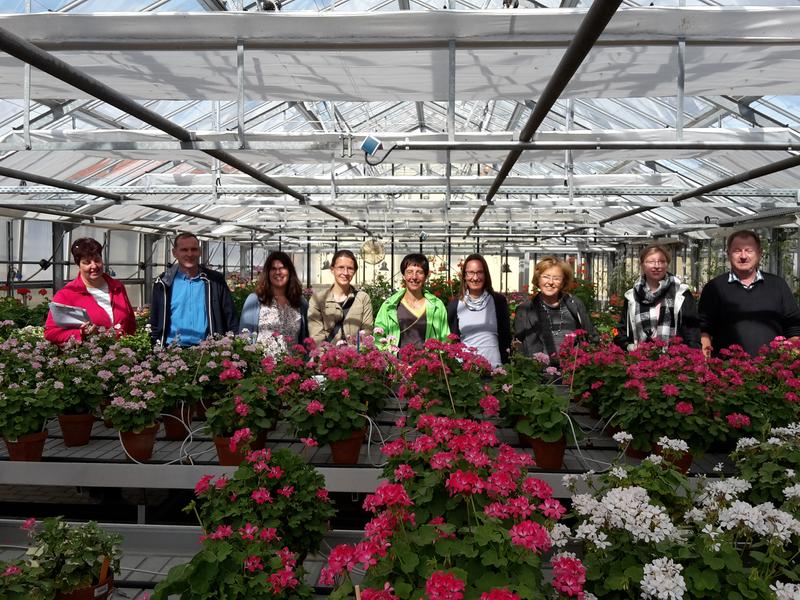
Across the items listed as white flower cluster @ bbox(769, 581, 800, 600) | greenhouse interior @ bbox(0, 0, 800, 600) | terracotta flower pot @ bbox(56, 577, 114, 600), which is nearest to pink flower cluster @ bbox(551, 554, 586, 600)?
greenhouse interior @ bbox(0, 0, 800, 600)

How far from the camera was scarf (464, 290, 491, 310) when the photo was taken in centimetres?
379

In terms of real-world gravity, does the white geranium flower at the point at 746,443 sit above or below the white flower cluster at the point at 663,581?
above

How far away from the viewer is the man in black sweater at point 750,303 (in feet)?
11.0

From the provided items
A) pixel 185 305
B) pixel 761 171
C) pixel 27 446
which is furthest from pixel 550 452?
pixel 761 171

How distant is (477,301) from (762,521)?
93.0 inches

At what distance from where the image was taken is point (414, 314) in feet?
12.5

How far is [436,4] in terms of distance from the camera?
6770 mm

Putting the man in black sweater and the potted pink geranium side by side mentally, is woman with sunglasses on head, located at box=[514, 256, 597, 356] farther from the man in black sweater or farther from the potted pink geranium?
the potted pink geranium

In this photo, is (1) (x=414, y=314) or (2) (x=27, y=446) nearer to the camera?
(2) (x=27, y=446)

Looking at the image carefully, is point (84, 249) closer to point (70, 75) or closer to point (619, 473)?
point (70, 75)

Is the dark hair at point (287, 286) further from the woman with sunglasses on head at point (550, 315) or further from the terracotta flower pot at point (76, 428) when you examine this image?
the woman with sunglasses on head at point (550, 315)

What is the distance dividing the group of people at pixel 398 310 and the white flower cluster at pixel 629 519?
2039 mm

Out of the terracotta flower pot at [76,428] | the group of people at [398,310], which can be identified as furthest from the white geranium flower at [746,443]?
Answer: the terracotta flower pot at [76,428]

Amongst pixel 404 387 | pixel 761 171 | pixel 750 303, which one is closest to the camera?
pixel 404 387
